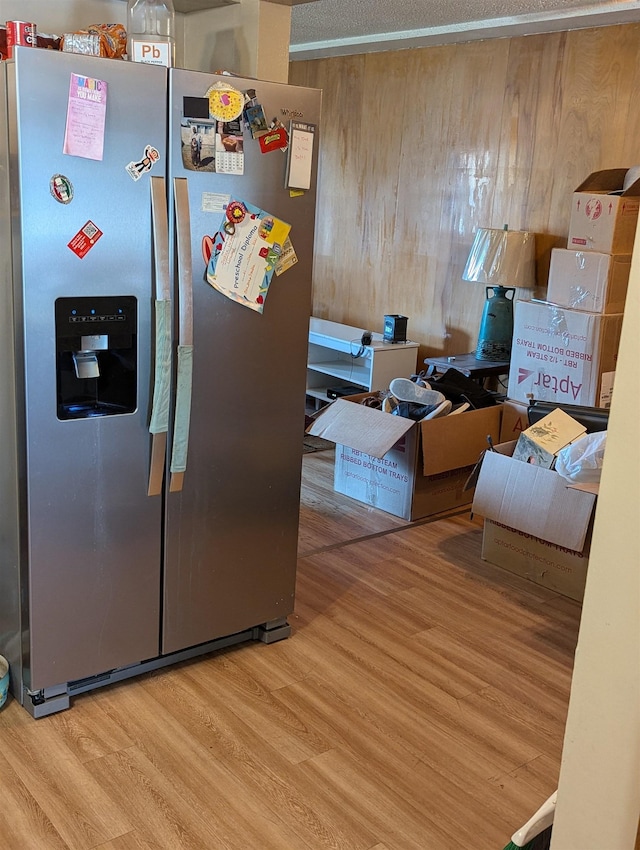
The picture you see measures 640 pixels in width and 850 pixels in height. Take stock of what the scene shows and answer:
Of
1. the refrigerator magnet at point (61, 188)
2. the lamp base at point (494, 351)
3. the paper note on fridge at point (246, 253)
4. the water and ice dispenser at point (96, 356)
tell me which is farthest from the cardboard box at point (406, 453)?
the refrigerator magnet at point (61, 188)

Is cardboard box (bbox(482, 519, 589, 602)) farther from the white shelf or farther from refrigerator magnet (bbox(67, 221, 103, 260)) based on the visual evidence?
refrigerator magnet (bbox(67, 221, 103, 260))

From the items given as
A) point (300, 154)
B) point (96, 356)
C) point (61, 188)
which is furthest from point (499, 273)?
point (61, 188)

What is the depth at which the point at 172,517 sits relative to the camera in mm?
2574

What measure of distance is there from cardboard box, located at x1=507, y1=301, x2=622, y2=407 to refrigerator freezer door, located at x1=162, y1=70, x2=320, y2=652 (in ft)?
5.74

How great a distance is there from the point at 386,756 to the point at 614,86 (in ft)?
11.4

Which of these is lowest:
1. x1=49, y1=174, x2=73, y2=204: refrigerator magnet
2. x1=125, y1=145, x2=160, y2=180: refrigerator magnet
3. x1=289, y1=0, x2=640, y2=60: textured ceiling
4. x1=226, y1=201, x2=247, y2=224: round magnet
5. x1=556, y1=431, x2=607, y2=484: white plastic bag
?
x1=556, y1=431, x2=607, y2=484: white plastic bag

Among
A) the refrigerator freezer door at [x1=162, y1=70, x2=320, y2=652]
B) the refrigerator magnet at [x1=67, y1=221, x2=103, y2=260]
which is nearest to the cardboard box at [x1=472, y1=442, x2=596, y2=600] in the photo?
the refrigerator freezer door at [x1=162, y1=70, x2=320, y2=652]

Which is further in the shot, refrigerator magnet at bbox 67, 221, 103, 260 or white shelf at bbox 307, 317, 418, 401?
white shelf at bbox 307, 317, 418, 401

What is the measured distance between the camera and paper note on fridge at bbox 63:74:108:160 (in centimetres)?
213

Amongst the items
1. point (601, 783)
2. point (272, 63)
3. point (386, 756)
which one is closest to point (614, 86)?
point (272, 63)

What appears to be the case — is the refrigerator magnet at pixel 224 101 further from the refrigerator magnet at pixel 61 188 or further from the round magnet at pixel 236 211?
the refrigerator magnet at pixel 61 188

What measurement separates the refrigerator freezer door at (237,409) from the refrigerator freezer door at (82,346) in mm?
96

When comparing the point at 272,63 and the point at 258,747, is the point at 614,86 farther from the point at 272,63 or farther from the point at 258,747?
the point at 258,747

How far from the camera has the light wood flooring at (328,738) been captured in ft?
6.90
